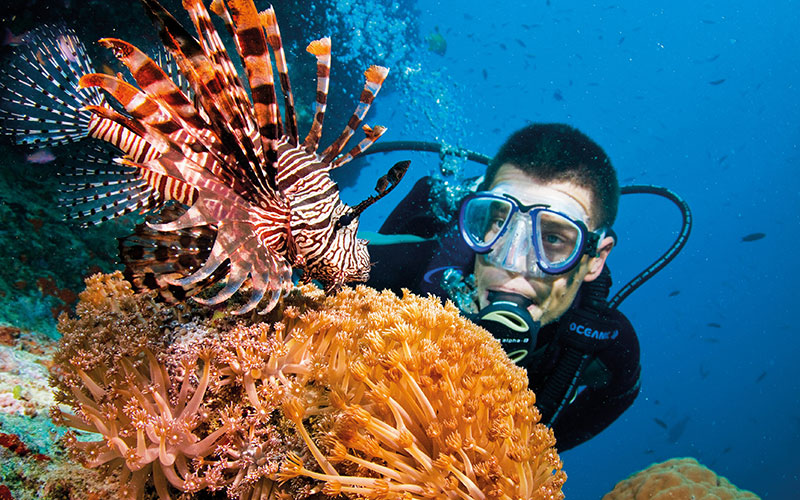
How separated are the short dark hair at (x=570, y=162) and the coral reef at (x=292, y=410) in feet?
11.7

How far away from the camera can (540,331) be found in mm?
4832

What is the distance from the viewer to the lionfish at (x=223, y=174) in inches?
59.8

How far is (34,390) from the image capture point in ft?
8.30

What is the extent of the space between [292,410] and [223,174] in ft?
3.79

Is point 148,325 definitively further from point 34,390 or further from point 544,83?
point 544,83

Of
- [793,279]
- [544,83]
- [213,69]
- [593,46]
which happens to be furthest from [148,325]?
[793,279]

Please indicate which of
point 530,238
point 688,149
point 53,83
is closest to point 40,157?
point 53,83

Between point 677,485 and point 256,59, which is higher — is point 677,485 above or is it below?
below

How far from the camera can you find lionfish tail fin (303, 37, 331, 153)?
81.4 inches

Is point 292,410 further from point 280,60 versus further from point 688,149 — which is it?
point 688,149

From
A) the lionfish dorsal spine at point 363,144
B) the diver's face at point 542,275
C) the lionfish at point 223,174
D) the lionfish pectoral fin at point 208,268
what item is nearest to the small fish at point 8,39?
the lionfish at point 223,174

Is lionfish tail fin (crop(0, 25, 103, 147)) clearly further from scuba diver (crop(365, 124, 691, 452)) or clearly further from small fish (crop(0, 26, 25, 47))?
small fish (crop(0, 26, 25, 47))

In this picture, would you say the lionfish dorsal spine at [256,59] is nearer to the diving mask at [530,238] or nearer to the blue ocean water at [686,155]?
the diving mask at [530,238]

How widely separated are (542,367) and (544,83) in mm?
72087
